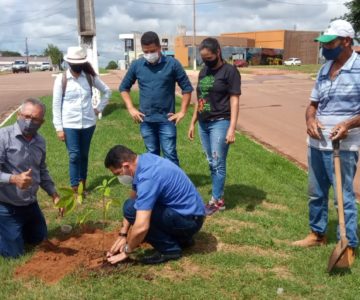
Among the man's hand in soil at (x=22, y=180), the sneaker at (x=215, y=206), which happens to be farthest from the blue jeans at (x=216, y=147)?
the man's hand in soil at (x=22, y=180)

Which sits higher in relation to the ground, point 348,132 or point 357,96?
point 357,96

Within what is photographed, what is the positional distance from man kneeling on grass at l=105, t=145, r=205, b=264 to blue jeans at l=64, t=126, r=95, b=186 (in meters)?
1.91

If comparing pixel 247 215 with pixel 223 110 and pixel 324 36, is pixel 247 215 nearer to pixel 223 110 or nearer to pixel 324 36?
pixel 223 110

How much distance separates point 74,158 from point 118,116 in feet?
23.3

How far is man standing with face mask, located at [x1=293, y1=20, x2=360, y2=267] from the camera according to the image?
12.1ft

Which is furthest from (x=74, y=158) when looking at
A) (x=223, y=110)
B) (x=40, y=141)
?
(x=223, y=110)

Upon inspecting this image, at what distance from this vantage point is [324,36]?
3652mm

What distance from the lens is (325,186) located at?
418 centimetres

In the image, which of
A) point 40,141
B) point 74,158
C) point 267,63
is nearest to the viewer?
point 40,141

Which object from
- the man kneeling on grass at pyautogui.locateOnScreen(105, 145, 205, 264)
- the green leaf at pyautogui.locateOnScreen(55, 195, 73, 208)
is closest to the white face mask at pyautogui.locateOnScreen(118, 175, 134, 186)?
the man kneeling on grass at pyautogui.locateOnScreen(105, 145, 205, 264)

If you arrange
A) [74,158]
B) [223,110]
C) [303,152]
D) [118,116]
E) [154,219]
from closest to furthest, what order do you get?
[154,219]
[223,110]
[74,158]
[303,152]
[118,116]

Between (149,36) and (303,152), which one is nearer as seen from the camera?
(149,36)

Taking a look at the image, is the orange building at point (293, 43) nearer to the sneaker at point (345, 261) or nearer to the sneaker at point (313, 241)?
the sneaker at point (313, 241)

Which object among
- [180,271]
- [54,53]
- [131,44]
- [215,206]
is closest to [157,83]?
[215,206]
